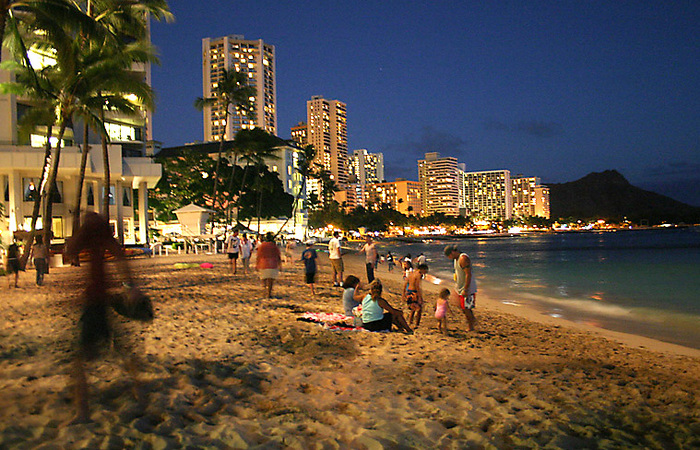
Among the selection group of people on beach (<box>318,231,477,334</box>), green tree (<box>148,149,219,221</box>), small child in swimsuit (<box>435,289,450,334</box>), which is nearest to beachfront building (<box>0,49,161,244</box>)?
green tree (<box>148,149,219,221</box>)

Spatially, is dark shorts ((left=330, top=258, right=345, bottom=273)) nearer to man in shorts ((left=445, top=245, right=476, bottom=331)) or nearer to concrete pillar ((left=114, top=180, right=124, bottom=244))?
man in shorts ((left=445, top=245, right=476, bottom=331))

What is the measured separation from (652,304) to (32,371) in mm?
16542

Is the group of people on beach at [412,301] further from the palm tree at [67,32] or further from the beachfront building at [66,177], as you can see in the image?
the beachfront building at [66,177]

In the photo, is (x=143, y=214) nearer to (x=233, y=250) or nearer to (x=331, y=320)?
(x=233, y=250)

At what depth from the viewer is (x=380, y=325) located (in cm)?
755

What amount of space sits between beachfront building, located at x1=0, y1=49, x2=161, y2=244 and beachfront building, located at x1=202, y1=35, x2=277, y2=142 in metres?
111

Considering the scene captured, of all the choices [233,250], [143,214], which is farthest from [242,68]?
[233,250]

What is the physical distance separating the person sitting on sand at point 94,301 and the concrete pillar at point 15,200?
29548 mm

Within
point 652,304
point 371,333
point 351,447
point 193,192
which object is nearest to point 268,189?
point 193,192

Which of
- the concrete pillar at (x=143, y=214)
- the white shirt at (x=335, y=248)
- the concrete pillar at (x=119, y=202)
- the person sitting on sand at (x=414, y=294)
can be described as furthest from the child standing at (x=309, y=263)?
the concrete pillar at (x=143, y=214)

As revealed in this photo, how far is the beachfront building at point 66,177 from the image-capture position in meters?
27.1

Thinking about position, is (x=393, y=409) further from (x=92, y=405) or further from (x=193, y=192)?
(x=193, y=192)

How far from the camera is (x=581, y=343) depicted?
26.0ft

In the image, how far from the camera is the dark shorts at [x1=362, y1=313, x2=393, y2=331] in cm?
753
